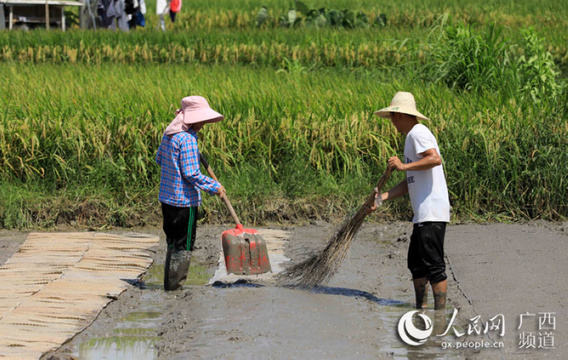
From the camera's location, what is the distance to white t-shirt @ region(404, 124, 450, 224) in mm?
5164

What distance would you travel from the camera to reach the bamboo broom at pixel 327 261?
5.79 meters

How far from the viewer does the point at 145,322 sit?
530 centimetres

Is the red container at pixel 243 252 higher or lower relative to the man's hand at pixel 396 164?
lower

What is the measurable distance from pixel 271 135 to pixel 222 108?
0.65m

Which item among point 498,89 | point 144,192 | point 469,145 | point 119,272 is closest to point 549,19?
point 498,89

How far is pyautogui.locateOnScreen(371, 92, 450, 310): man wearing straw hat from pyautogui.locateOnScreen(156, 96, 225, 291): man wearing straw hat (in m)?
1.19

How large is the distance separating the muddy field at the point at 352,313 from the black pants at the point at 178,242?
116 mm

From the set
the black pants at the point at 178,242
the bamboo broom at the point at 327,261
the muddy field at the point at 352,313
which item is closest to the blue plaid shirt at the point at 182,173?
the black pants at the point at 178,242

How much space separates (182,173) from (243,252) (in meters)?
0.65

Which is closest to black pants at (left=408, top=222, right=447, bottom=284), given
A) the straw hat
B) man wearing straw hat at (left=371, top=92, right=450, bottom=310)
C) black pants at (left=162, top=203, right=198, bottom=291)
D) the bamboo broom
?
man wearing straw hat at (left=371, top=92, right=450, bottom=310)

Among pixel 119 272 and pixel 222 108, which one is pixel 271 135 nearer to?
pixel 222 108

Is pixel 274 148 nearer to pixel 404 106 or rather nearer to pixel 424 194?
pixel 404 106

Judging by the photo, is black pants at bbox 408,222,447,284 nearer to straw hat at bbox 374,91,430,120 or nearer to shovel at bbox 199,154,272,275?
straw hat at bbox 374,91,430,120

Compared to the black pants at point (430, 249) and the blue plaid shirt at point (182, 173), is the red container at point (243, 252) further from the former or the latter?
the black pants at point (430, 249)
